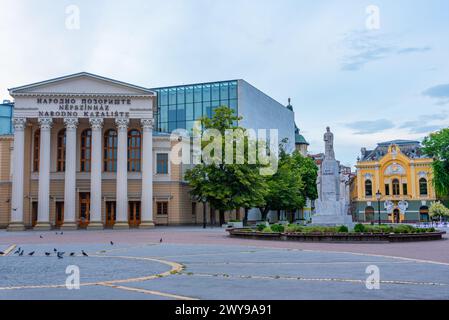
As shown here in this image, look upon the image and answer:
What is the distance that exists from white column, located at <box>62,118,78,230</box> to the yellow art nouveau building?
54574mm

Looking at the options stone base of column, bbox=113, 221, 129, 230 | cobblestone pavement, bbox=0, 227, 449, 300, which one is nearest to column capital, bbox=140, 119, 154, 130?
stone base of column, bbox=113, 221, 129, 230

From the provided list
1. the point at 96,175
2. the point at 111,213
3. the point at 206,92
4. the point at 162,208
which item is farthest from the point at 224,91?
the point at 96,175

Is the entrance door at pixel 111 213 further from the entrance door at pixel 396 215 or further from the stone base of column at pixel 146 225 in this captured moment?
the entrance door at pixel 396 215

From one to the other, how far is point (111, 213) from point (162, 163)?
820cm

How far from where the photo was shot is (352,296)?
10336 millimetres

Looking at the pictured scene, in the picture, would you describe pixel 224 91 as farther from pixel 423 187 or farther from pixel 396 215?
pixel 423 187

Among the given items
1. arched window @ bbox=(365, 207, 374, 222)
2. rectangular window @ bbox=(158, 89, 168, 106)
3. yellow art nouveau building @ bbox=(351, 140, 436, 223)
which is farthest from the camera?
arched window @ bbox=(365, 207, 374, 222)

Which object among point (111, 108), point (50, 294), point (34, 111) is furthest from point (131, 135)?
point (50, 294)

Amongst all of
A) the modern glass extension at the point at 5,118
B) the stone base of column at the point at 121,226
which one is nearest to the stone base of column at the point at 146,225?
the stone base of column at the point at 121,226

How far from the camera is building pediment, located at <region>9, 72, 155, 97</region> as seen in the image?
181 feet

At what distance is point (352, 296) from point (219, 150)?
1745 inches

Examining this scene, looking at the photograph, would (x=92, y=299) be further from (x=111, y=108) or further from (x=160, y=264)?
(x=111, y=108)

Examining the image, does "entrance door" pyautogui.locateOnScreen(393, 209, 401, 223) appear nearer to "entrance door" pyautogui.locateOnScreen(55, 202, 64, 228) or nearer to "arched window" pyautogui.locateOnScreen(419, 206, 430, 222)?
"arched window" pyautogui.locateOnScreen(419, 206, 430, 222)

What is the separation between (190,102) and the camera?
8188 cm
